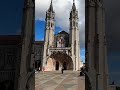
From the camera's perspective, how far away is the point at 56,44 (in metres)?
59.9

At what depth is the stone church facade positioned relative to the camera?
56219 mm

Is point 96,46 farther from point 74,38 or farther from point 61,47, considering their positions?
point 74,38

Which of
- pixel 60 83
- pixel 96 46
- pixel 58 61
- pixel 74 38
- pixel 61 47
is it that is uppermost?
pixel 74 38

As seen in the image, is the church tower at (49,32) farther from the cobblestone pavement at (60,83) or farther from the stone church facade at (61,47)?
the cobblestone pavement at (60,83)

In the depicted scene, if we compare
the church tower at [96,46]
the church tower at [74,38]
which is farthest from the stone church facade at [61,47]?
the church tower at [96,46]

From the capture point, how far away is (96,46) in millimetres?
10406

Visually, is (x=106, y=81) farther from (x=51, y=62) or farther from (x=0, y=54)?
(x=51, y=62)

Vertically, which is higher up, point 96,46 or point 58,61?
point 96,46

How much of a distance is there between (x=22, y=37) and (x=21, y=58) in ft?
3.35

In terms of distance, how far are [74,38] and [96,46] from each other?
47173mm

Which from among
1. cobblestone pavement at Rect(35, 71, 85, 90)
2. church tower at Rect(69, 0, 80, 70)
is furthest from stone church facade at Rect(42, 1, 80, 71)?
cobblestone pavement at Rect(35, 71, 85, 90)

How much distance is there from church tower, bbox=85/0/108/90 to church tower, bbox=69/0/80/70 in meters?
45.4

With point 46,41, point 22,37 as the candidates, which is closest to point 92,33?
point 22,37

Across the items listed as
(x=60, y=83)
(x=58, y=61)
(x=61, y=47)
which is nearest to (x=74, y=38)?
(x=61, y=47)
